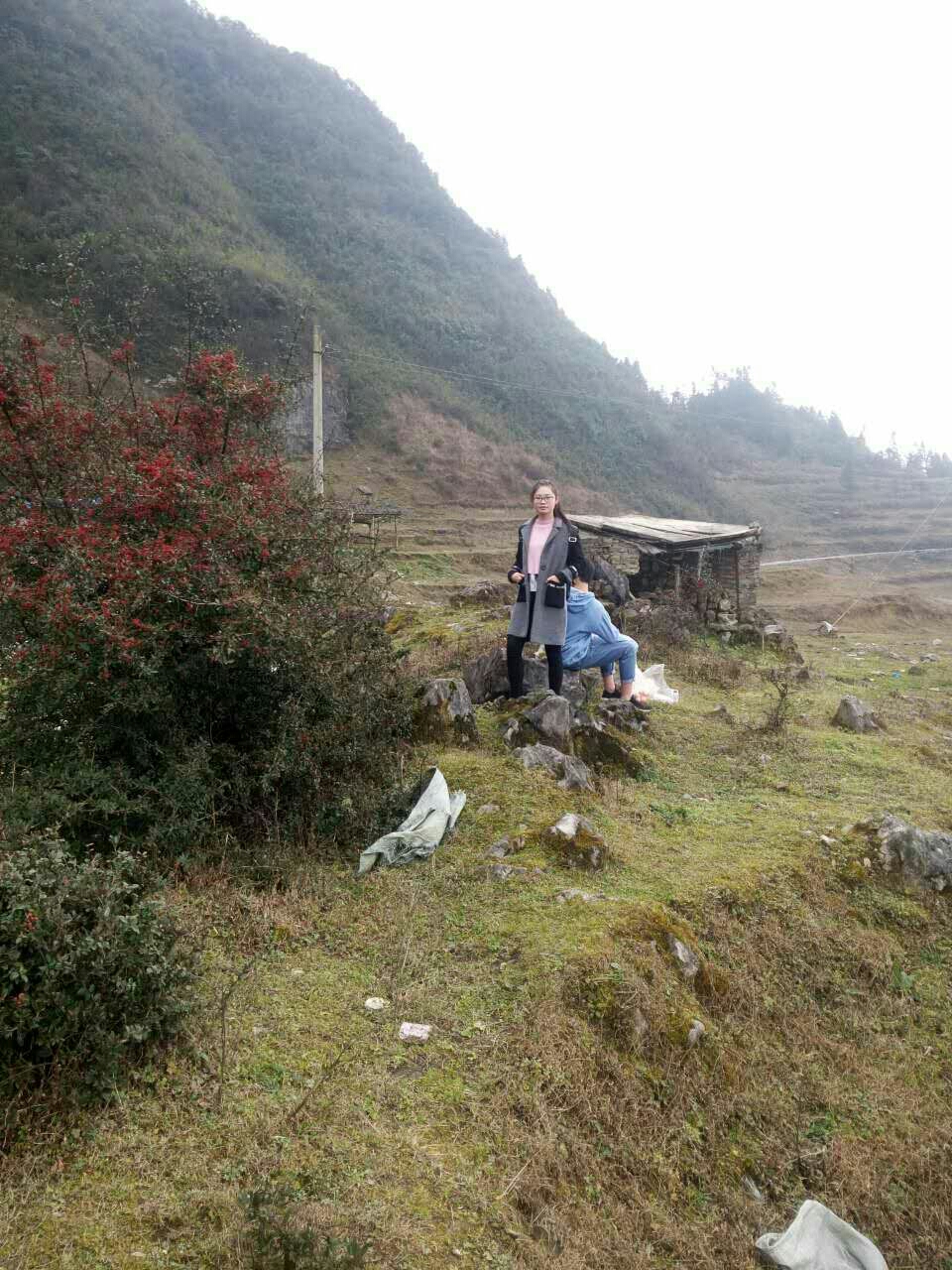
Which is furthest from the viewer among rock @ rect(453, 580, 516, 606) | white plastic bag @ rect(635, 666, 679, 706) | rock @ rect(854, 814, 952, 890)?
rock @ rect(453, 580, 516, 606)

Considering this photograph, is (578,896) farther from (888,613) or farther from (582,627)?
(888,613)

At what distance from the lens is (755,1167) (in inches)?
119

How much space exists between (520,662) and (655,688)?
254 cm

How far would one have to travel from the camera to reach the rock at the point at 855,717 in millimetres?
7789

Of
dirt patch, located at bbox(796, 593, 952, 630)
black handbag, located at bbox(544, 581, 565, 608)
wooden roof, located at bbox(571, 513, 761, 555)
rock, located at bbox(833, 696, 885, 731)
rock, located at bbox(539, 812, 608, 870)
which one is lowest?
dirt patch, located at bbox(796, 593, 952, 630)

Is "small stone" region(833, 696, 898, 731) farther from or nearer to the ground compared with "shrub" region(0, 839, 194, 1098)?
nearer to the ground

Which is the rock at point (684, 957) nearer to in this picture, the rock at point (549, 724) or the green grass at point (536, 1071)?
the green grass at point (536, 1071)

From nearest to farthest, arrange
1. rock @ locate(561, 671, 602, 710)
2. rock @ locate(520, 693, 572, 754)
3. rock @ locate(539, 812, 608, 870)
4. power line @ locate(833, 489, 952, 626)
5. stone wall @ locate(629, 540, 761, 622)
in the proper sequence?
rock @ locate(539, 812, 608, 870) < rock @ locate(520, 693, 572, 754) < rock @ locate(561, 671, 602, 710) < stone wall @ locate(629, 540, 761, 622) < power line @ locate(833, 489, 952, 626)

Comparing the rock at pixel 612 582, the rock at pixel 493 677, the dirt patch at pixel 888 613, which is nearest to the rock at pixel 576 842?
the rock at pixel 493 677

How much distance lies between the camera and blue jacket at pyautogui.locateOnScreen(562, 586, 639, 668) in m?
6.80

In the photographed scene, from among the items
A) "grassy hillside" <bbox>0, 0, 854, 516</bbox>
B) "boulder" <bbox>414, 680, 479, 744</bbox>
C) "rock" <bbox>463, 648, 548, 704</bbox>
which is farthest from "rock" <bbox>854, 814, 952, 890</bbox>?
"grassy hillside" <bbox>0, 0, 854, 516</bbox>

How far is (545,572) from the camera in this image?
19.8 feet

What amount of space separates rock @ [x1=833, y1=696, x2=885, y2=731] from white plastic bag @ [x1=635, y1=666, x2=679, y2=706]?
1665 mm

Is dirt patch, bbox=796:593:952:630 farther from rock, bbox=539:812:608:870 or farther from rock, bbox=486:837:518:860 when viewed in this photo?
rock, bbox=486:837:518:860
